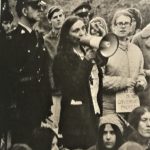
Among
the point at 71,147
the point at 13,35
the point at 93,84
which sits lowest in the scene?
the point at 71,147

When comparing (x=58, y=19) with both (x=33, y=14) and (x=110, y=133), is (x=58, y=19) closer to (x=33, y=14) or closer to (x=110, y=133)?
(x=33, y=14)

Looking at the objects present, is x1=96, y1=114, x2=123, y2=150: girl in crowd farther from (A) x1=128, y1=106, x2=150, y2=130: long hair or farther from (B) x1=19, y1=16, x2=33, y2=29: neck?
(B) x1=19, y1=16, x2=33, y2=29: neck

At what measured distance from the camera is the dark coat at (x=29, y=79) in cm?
136

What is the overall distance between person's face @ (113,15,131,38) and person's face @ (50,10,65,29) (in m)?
0.19

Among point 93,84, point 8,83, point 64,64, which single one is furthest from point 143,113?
point 8,83

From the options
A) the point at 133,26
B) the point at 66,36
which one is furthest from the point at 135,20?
the point at 66,36

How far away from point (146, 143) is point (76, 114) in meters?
0.25

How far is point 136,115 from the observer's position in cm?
131

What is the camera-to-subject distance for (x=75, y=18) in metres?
1.36

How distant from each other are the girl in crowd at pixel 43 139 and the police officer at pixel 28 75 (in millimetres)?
22

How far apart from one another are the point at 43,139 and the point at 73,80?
0.23m

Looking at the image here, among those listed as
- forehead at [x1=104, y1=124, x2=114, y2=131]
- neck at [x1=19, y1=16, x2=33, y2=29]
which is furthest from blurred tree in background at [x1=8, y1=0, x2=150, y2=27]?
forehead at [x1=104, y1=124, x2=114, y2=131]

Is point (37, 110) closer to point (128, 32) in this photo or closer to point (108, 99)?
point (108, 99)

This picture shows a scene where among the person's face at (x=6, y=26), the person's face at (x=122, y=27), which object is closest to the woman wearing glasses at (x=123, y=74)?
the person's face at (x=122, y=27)
